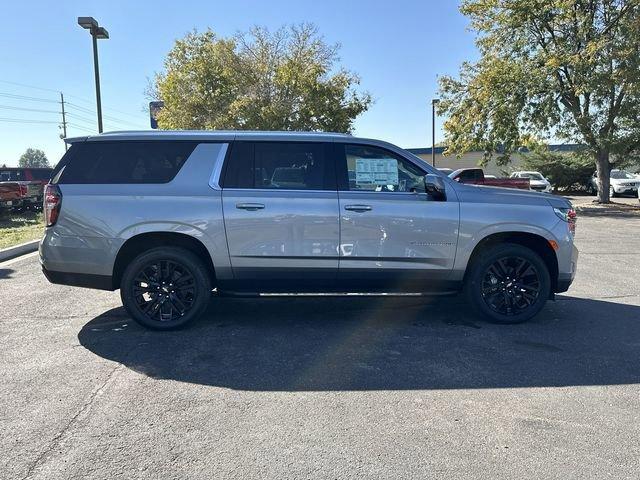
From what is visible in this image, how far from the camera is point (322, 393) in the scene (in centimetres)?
391

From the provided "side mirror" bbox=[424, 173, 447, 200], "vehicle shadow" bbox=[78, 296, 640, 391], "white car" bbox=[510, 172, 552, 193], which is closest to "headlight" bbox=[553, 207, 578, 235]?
"vehicle shadow" bbox=[78, 296, 640, 391]

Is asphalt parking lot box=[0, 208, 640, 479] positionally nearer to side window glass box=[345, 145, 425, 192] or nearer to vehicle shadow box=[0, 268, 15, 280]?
side window glass box=[345, 145, 425, 192]

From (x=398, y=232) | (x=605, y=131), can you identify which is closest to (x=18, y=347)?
(x=398, y=232)

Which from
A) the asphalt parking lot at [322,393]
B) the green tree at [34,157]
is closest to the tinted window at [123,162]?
the asphalt parking lot at [322,393]

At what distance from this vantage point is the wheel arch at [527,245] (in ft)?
18.0

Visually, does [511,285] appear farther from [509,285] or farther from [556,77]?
[556,77]

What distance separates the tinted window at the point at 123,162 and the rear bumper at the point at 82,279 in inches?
36.8

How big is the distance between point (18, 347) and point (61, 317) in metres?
1.02

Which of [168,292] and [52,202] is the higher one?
[52,202]

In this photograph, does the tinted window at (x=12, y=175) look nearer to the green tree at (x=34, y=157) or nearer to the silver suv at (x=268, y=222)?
the silver suv at (x=268, y=222)

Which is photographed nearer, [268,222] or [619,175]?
[268,222]

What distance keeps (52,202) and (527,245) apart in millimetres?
4921

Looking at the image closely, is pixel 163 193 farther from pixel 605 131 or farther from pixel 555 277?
pixel 605 131

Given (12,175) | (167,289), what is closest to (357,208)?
(167,289)
